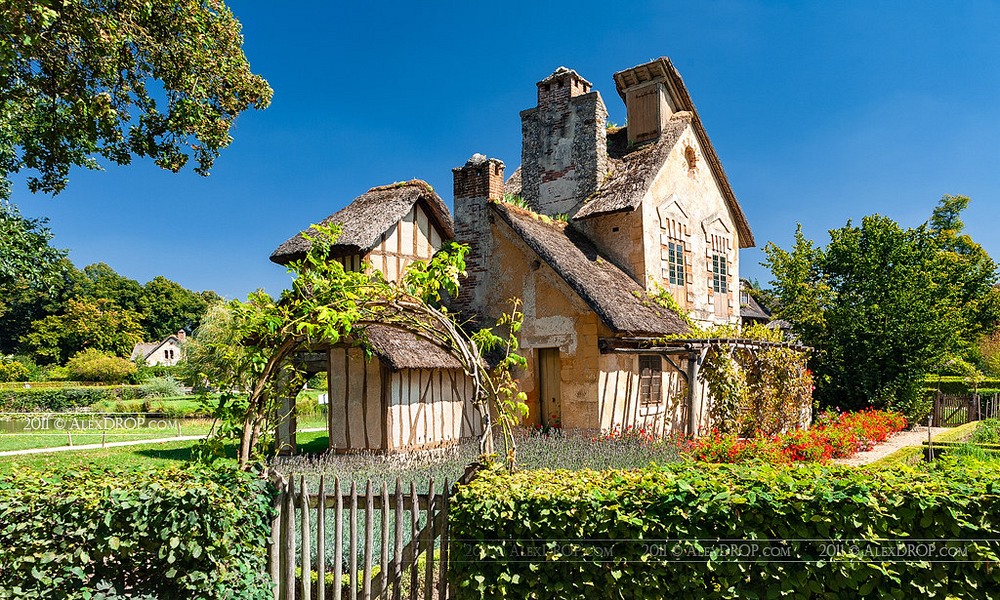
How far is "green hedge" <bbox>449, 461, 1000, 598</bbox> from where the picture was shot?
4316 millimetres

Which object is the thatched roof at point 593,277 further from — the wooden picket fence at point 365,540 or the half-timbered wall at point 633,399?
the wooden picket fence at point 365,540

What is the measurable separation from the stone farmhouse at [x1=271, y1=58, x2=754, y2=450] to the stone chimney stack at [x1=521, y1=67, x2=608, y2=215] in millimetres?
36

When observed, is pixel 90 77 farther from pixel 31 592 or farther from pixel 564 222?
pixel 564 222

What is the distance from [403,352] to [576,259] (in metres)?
4.45

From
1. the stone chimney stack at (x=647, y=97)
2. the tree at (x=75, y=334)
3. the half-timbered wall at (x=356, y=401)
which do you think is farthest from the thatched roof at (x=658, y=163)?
the tree at (x=75, y=334)

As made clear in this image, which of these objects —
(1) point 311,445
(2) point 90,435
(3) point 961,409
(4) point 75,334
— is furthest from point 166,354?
(3) point 961,409

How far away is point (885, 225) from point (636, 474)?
59.0ft

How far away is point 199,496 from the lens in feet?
15.2

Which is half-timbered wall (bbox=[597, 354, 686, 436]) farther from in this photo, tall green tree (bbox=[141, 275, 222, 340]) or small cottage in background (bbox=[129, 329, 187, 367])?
tall green tree (bbox=[141, 275, 222, 340])

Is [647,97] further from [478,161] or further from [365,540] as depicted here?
[365,540]

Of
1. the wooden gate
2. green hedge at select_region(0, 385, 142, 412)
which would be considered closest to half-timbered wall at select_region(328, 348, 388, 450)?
the wooden gate

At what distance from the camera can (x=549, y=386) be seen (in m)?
14.4

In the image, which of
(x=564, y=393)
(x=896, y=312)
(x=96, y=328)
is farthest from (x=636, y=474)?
(x=96, y=328)

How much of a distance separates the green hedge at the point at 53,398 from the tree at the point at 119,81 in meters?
26.5
